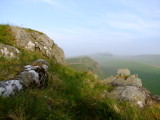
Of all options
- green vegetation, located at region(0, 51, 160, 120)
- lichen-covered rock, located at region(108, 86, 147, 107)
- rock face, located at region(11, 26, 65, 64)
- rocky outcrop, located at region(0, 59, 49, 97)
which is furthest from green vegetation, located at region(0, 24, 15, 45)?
lichen-covered rock, located at region(108, 86, 147, 107)

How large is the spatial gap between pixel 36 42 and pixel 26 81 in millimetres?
9780

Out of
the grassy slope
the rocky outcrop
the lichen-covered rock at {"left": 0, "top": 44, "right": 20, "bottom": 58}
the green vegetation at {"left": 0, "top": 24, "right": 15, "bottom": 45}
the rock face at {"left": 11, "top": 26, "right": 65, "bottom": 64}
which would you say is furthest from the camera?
the rock face at {"left": 11, "top": 26, "right": 65, "bottom": 64}

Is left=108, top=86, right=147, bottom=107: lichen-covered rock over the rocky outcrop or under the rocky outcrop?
under

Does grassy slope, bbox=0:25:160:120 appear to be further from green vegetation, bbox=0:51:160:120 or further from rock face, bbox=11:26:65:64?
rock face, bbox=11:26:65:64

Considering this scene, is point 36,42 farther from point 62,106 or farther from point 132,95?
point 62,106

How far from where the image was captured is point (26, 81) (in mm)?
7625

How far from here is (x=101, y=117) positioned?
7.06 metres

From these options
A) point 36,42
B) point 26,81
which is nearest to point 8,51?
point 36,42

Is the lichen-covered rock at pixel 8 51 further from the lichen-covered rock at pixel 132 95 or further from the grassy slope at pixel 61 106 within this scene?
the lichen-covered rock at pixel 132 95

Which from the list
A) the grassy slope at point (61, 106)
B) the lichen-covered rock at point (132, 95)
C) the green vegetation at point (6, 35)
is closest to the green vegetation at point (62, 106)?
the grassy slope at point (61, 106)

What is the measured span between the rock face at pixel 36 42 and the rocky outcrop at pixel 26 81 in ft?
22.5

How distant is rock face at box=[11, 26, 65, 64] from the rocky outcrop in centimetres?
686

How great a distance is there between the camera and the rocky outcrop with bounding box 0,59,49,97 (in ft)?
21.1

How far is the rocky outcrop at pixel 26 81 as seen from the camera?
6433 millimetres
